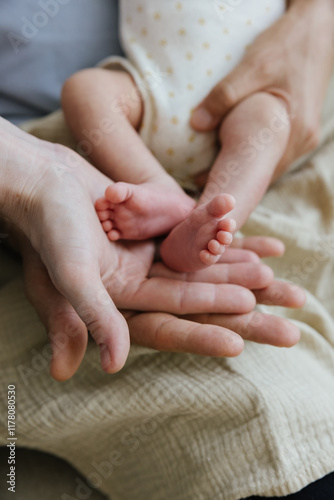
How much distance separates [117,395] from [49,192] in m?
0.33

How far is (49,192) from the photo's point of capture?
663 millimetres

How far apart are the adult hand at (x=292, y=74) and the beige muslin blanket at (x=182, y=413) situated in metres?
0.37

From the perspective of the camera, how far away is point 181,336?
677 millimetres

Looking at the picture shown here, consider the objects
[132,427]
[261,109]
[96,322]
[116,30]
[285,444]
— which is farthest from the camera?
[116,30]

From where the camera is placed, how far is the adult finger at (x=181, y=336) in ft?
2.12

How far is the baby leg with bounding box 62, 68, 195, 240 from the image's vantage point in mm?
741

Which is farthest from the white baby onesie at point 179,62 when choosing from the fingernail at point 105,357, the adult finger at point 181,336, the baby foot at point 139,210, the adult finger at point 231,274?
the fingernail at point 105,357

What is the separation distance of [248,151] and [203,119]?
0.14 m

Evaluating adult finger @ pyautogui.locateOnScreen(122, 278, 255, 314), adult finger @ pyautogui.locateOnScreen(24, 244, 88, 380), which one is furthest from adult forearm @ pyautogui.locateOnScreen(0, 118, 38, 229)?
adult finger @ pyautogui.locateOnScreen(122, 278, 255, 314)

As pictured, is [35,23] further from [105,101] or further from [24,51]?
[105,101]

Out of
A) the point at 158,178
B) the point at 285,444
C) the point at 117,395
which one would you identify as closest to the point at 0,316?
the point at 117,395

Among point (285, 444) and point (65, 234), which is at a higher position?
point (65, 234)

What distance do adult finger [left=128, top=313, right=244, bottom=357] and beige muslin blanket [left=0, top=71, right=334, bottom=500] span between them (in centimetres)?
5

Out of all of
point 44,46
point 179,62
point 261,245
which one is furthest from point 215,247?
point 44,46
